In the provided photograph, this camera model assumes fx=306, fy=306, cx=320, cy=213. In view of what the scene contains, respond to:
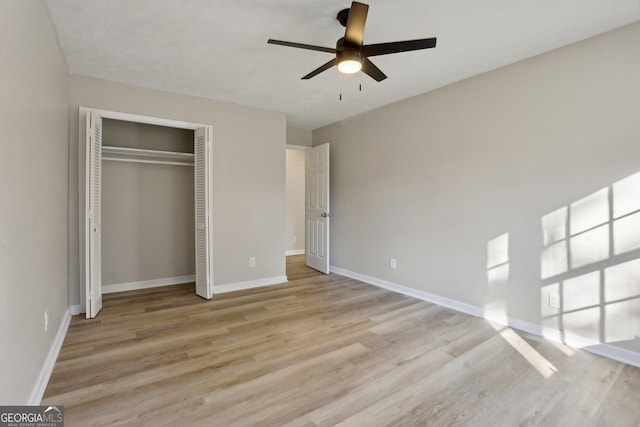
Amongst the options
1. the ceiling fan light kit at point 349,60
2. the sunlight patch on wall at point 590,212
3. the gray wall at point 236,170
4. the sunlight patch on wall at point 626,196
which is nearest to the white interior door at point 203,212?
the gray wall at point 236,170

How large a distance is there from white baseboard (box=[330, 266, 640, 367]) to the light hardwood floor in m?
0.11

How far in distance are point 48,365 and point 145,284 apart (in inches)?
86.1

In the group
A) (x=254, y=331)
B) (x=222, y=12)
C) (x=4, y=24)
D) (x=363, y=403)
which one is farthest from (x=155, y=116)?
(x=363, y=403)

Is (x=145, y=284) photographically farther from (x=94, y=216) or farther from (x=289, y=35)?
(x=289, y=35)

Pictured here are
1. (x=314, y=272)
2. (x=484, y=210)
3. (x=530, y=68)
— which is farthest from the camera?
(x=314, y=272)

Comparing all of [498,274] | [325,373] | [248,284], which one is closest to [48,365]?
[325,373]

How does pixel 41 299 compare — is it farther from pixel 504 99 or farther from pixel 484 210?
pixel 504 99

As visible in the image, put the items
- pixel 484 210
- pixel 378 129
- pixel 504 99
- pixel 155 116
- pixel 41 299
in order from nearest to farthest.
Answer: pixel 41 299
pixel 504 99
pixel 484 210
pixel 155 116
pixel 378 129

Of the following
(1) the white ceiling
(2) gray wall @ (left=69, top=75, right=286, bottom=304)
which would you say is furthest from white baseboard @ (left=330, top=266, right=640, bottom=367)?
(1) the white ceiling

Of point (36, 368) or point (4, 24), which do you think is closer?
point (4, 24)

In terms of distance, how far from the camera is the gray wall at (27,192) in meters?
1.40

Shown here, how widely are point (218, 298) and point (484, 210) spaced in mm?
3299

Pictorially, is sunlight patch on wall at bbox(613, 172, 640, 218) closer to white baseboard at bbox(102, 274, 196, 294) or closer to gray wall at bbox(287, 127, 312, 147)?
gray wall at bbox(287, 127, 312, 147)

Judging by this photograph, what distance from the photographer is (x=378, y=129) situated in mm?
4410
